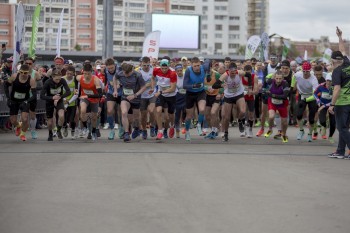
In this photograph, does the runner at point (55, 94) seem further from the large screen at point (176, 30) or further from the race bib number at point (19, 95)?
the large screen at point (176, 30)

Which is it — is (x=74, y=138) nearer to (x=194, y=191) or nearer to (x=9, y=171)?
(x=9, y=171)

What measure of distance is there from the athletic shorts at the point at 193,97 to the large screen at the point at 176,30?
66.1 meters

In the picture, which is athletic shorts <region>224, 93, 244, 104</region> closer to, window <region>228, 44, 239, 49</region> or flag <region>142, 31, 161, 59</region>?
flag <region>142, 31, 161, 59</region>

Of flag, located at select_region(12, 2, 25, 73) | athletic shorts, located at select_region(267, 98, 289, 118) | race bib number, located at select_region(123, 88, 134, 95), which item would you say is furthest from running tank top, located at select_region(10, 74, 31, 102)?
athletic shorts, located at select_region(267, 98, 289, 118)

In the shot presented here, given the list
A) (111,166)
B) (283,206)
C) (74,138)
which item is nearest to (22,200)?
(283,206)

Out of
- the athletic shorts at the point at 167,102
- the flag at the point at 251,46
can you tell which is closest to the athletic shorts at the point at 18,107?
the athletic shorts at the point at 167,102

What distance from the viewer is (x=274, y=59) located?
26578 mm

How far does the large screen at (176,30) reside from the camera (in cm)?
8694

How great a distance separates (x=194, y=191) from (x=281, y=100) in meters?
10.3

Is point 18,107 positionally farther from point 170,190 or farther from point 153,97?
point 170,190

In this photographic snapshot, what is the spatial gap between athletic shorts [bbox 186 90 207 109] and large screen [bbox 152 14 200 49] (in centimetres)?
6608

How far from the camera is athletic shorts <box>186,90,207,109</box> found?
2003 centimetres

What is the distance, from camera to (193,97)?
20.1 m

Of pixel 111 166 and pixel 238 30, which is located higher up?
pixel 238 30
